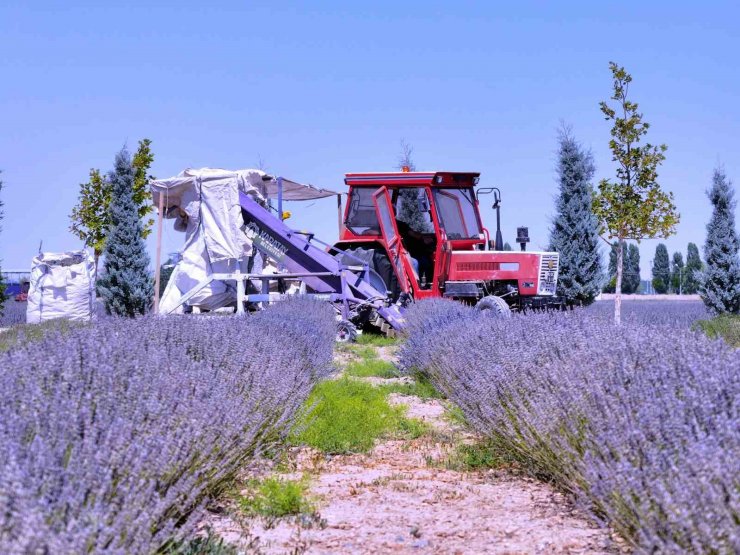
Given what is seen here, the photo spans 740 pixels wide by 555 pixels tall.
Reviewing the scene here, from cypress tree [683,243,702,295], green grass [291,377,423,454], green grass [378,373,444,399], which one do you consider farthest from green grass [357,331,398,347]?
cypress tree [683,243,702,295]

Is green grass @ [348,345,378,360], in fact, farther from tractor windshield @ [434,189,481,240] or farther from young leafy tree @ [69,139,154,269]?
young leafy tree @ [69,139,154,269]

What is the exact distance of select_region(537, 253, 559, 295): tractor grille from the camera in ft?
33.9

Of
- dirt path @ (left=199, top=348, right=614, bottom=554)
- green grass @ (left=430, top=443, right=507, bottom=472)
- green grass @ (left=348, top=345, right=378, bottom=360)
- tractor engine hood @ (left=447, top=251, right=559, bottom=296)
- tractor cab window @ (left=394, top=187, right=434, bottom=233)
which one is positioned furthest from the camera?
tractor cab window @ (left=394, top=187, right=434, bottom=233)

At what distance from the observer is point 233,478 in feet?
12.0

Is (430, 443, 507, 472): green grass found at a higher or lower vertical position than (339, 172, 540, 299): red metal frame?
lower

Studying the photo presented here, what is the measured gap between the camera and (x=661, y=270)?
1836 inches

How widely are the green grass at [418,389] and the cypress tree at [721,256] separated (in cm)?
1250

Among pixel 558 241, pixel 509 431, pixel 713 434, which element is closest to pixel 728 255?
pixel 558 241

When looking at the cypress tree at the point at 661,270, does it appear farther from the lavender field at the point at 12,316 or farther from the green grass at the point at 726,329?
the lavender field at the point at 12,316

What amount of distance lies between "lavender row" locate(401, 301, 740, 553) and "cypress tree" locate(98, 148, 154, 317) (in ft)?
40.2

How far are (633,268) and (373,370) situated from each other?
40445 mm

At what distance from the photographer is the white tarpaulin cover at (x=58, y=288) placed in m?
15.2

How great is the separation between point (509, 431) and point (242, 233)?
817cm

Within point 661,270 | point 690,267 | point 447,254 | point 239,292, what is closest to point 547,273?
point 447,254
